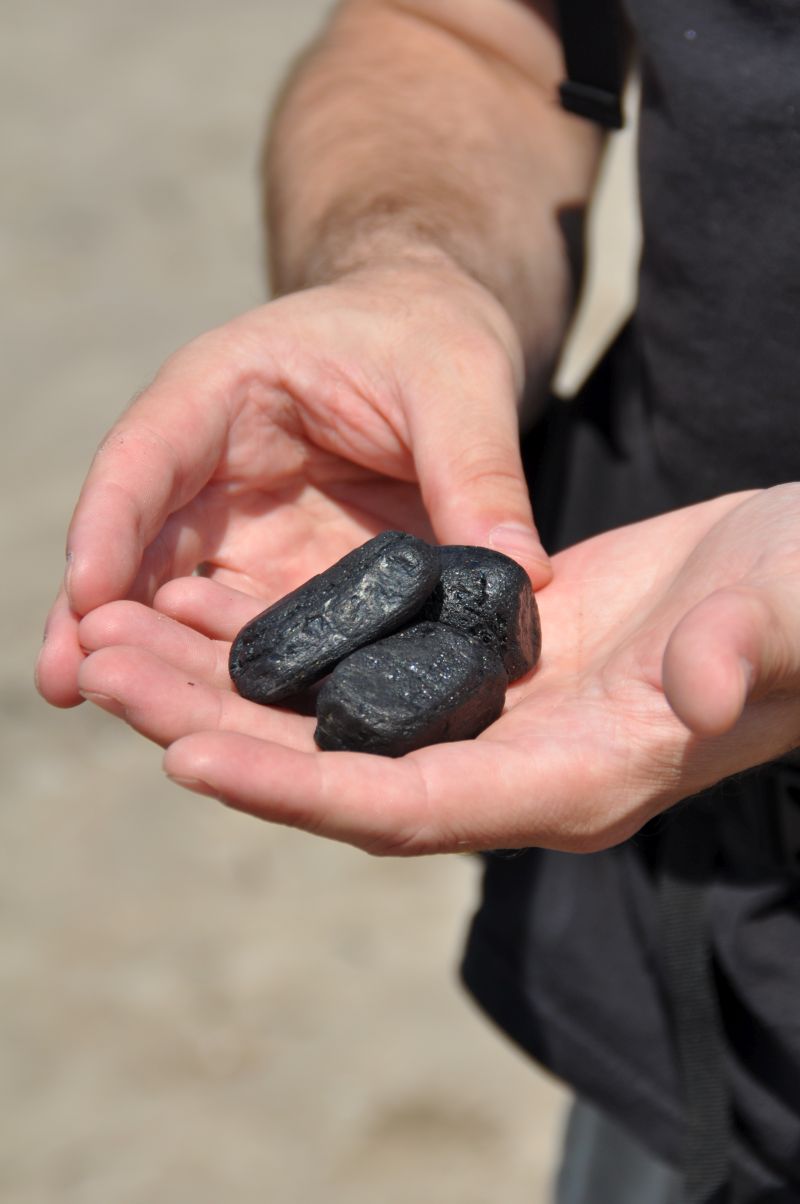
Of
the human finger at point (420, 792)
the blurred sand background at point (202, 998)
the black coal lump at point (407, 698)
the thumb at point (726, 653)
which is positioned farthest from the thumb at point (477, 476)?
the blurred sand background at point (202, 998)

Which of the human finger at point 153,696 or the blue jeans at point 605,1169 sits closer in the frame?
the human finger at point 153,696

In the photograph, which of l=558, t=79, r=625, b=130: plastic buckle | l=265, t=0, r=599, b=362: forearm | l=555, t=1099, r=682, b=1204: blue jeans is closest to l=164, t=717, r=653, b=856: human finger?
l=555, t=1099, r=682, b=1204: blue jeans

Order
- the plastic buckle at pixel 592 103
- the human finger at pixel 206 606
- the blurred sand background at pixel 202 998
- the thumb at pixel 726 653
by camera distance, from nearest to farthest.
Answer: the thumb at pixel 726 653
the human finger at pixel 206 606
the plastic buckle at pixel 592 103
the blurred sand background at pixel 202 998

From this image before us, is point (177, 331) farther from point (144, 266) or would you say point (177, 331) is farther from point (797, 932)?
point (797, 932)

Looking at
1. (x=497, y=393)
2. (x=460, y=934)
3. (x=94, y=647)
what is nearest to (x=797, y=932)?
(x=497, y=393)

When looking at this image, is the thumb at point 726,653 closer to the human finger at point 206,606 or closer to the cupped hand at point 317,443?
the cupped hand at point 317,443

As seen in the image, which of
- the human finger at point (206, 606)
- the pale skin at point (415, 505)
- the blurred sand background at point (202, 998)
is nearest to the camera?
the pale skin at point (415, 505)

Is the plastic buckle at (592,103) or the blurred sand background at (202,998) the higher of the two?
the plastic buckle at (592,103)
